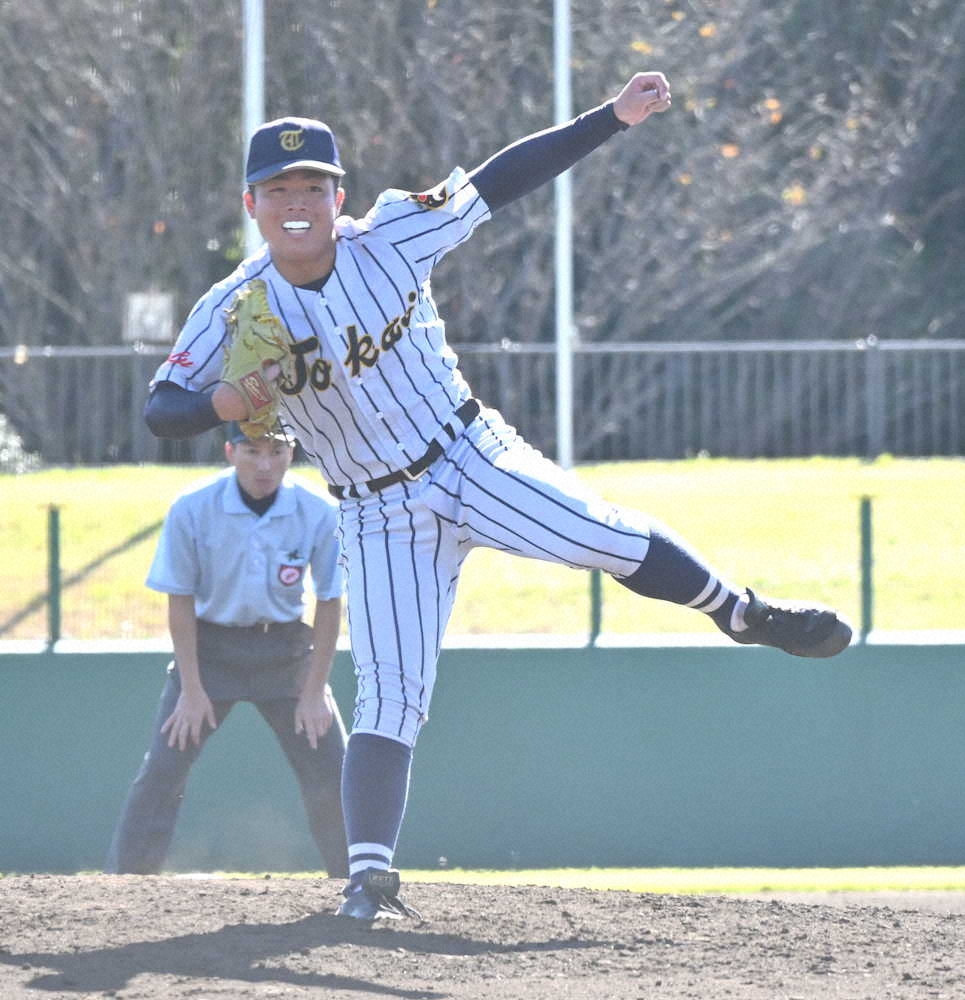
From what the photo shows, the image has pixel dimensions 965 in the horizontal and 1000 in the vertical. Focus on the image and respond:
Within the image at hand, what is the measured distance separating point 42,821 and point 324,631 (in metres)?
2.50

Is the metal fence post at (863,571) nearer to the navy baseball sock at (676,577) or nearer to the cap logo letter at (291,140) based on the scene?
the navy baseball sock at (676,577)

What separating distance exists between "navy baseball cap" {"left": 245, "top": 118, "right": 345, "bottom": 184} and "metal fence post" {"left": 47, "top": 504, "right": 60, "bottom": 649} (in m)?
3.82

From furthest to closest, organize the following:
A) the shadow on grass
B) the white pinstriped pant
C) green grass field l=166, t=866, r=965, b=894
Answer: the shadow on grass → green grass field l=166, t=866, r=965, b=894 → the white pinstriped pant

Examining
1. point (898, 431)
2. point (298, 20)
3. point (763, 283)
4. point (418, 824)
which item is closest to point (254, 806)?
point (418, 824)

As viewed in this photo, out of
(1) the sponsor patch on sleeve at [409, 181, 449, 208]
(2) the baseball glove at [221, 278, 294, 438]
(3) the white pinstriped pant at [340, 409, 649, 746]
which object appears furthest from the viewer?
(1) the sponsor patch on sleeve at [409, 181, 449, 208]

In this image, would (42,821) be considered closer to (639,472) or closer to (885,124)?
(639,472)

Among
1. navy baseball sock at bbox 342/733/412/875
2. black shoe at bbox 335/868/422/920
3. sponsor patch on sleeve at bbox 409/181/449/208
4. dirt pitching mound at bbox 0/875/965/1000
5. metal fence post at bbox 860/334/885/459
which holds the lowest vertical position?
dirt pitching mound at bbox 0/875/965/1000

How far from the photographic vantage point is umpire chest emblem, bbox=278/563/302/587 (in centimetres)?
657

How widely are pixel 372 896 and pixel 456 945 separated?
253 mm

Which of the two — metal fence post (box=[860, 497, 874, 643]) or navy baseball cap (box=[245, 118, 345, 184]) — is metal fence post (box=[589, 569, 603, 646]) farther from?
navy baseball cap (box=[245, 118, 345, 184])

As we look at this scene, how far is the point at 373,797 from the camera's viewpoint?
15.5 ft

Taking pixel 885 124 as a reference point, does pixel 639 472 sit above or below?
below

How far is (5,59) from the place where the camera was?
58.7 feet

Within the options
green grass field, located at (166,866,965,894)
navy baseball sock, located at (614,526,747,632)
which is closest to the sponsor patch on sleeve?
navy baseball sock, located at (614,526,747,632)
